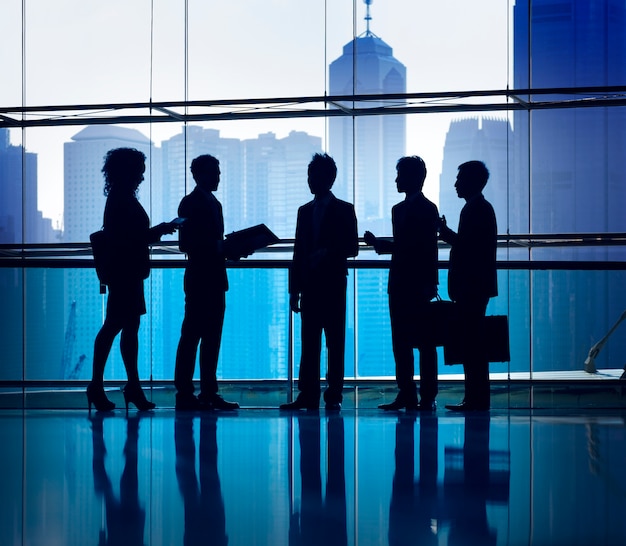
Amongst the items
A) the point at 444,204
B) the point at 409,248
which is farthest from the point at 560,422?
the point at 444,204

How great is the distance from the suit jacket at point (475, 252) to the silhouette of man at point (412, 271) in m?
0.10

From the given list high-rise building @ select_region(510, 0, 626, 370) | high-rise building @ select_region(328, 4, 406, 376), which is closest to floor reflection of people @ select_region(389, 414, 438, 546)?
high-rise building @ select_region(328, 4, 406, 376)

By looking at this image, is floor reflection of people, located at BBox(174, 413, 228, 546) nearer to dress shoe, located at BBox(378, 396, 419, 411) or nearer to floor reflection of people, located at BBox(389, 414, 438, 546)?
floor reflection of people, located at BBox(389, 414, 438, 546)

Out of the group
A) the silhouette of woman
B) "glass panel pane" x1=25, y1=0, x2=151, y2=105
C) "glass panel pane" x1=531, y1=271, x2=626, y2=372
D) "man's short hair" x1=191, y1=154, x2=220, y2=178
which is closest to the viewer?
the silhouette of woman

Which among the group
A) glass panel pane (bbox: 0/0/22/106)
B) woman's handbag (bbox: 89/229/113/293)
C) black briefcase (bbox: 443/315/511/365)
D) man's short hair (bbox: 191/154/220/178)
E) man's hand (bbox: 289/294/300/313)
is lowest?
black briefcase (bbox: 443/315/511/365)

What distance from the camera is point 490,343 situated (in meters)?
3.75

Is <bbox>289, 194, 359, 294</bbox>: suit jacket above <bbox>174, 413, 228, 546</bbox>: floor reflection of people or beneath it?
above

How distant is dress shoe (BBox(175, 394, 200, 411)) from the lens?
3766mm

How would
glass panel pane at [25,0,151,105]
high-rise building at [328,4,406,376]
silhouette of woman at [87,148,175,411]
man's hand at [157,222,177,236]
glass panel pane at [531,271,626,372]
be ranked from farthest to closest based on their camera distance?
glass panel pane at [25,0,151,105], high-rise building at [328,4,406,376], glass panel pane at [531,271,626,372], silhouette of woman at [87,148,175,411], man's hand at [157,222,177,236]

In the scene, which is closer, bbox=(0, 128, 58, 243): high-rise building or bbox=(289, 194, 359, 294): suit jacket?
bbox=(289, 194, 359, 294): suit jacket

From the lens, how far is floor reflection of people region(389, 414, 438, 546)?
1.58 metres

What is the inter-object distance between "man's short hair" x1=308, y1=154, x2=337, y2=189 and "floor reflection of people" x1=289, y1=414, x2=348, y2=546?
115 cm

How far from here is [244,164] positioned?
12.7m

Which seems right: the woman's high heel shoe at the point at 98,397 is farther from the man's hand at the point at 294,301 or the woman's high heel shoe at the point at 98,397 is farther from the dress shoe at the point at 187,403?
the man's hand at the point at 294,301
